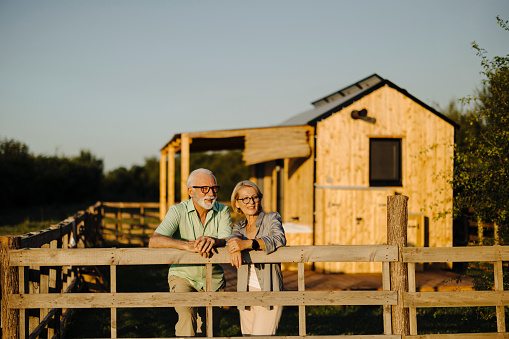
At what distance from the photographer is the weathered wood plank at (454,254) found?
13.5 feet

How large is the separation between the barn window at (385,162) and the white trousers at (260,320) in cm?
755

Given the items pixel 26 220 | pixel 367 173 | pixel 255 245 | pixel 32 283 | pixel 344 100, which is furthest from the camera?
pixel 26 220

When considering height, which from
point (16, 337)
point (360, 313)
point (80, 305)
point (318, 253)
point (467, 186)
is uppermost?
point (467, 186)

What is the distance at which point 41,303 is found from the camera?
3.89m

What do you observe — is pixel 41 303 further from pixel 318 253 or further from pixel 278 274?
pixel 318 253

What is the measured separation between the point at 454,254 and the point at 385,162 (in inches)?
285

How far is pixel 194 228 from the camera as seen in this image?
4469 mm

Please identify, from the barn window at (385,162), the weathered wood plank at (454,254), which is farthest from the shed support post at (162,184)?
the weathered wood plank at (454,254)

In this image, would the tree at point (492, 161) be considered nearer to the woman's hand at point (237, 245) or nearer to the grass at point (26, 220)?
the woman's hand at point (237, 245)

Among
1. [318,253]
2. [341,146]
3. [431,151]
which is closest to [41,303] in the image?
[318,253]

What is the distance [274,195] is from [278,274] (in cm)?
1141

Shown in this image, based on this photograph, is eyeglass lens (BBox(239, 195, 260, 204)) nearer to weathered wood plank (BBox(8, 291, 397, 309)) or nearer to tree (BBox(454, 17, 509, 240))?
weathered wood plank (BBox(8, 291, 397, 309))

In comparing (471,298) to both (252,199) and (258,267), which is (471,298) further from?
(252,199)

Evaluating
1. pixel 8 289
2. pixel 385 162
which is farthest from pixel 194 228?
pixel 385 162
